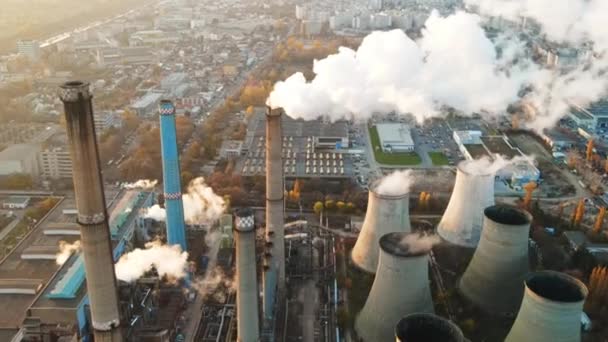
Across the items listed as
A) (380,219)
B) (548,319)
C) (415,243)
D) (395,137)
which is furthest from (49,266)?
(395,137)

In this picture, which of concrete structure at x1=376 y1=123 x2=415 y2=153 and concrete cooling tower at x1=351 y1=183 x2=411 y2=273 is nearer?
concrete cooling tower at x1=351 y1=183 x2=411 y2=273

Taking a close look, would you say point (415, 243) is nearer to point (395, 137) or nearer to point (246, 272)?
point (246, 272)

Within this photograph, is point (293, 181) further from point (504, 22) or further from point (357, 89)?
point (504, 22)

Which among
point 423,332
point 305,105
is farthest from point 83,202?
point 305,105

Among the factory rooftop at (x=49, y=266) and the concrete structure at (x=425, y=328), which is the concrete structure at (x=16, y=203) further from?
the concrete structure at (x=425, y=328)

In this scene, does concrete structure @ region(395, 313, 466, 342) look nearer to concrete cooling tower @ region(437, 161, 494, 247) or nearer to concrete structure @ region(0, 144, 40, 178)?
concrete cooling tower @ region(437, 161, 494, 247)

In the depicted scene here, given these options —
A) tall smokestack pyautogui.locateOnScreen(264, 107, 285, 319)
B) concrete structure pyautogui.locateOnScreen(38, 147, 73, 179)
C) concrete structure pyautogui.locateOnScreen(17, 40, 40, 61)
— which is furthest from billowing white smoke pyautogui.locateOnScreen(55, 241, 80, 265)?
concrete structure pyautogui.locateOnScreen(17, 40, 40, 61)

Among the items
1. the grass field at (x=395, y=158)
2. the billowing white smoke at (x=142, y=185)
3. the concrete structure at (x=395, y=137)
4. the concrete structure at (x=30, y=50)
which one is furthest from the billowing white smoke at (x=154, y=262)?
the concrete structure at (x=30, y=50)
